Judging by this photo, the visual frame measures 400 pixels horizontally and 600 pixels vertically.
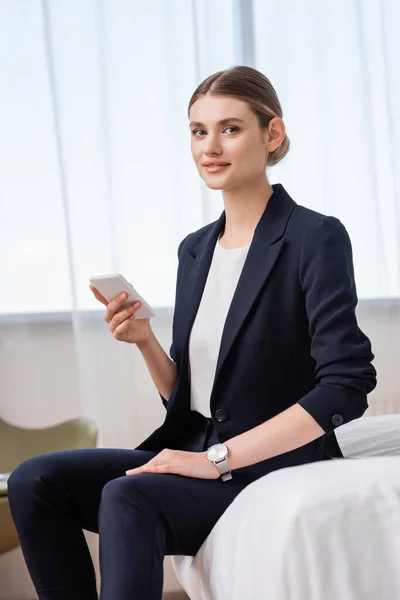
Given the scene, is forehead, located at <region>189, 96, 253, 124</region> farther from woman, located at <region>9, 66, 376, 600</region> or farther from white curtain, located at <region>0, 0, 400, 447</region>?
white curtain, located at <region>0, 0, 400, 447</region>

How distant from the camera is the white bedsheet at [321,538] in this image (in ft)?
3.58

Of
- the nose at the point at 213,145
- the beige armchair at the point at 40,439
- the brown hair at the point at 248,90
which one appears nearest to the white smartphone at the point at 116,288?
the nose at the point at 213,145

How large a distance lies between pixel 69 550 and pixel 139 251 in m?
1.41

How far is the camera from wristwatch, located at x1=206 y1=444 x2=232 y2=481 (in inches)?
54.0

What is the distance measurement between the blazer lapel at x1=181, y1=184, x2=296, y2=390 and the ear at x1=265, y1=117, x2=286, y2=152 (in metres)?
0.08

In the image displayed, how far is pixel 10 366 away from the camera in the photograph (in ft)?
8.91

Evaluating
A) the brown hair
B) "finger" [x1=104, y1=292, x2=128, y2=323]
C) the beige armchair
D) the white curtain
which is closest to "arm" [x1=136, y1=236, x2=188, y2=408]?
"finger" [x1=104, y1=292, x2=128, y2=323]

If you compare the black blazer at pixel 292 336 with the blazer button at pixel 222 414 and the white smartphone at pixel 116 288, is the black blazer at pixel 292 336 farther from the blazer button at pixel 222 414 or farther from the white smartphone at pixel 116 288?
the white smartphone at pixel 116 288

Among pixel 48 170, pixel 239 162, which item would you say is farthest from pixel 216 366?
pixel 48 170

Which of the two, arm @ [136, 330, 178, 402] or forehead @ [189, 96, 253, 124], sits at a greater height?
forehead @ [189, 96, 253, 124]

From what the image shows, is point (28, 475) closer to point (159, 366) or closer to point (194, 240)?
point (159, 366)

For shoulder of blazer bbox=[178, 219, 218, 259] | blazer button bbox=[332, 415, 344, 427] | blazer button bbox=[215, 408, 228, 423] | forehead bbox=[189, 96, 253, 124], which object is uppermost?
forehead bbox=[189, 96, 253, 124]

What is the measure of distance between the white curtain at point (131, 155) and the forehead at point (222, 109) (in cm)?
117

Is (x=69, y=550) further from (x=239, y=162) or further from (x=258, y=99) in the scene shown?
(x=258, y=99)
